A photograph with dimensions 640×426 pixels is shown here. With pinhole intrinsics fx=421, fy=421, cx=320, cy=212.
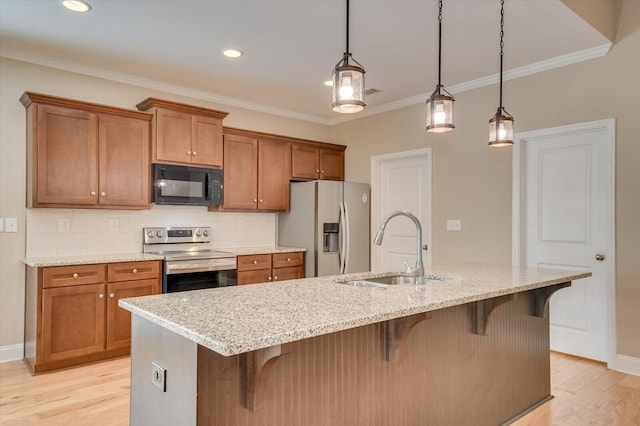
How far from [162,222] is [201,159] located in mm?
769

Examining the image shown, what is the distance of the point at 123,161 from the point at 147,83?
0.94 meters

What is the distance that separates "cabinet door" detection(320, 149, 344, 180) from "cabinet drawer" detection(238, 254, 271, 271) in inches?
58.0

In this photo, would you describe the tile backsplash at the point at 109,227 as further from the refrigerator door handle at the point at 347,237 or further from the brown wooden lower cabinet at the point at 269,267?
the refrigerator door handle at the point at 347,237

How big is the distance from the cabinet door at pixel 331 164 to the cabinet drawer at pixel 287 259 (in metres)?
1.18

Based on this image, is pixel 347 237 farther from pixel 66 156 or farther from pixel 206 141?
pixel 66 156

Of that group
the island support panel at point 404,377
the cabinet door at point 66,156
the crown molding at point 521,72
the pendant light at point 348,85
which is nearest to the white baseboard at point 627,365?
the island support panel at point 404,377

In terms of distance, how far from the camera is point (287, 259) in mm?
4680

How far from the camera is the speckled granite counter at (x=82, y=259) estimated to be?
10.6 feet

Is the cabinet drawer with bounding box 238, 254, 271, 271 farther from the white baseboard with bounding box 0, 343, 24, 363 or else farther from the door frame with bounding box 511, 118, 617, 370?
the door frame with bounding box 511, 118, 617, 370

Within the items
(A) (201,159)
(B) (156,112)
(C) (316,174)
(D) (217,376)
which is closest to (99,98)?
(B) (156,112)

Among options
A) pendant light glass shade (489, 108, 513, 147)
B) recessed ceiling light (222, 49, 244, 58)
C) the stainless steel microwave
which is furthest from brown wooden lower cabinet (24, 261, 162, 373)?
pendant light glass shade (489, 108, 513, 147)

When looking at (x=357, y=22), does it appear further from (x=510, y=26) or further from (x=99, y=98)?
(x=99, y=98)

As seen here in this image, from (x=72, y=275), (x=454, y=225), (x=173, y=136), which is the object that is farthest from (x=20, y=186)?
(x=454, y=225)

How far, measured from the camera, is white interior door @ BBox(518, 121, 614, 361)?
3.44 meters
